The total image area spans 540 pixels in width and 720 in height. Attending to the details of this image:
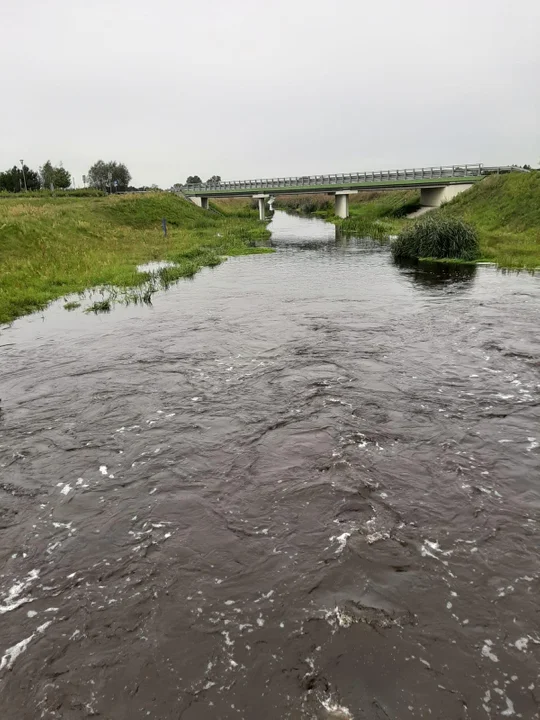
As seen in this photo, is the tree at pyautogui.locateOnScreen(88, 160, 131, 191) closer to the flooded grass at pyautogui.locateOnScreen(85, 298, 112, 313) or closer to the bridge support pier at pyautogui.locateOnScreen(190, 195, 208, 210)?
the bridge support pier at pyautogui.locateOnScreen(190, 195, 208, 210)

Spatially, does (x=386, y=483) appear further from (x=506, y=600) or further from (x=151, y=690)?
(x=151, y=690)

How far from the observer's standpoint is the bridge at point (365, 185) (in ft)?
254

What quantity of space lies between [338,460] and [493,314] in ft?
50.5

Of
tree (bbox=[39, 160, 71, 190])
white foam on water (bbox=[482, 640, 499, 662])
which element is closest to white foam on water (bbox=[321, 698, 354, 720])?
white foam on water (bbox=[482, 640, 499, 662])

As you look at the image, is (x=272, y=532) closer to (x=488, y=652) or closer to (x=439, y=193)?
(x=488, y=652)

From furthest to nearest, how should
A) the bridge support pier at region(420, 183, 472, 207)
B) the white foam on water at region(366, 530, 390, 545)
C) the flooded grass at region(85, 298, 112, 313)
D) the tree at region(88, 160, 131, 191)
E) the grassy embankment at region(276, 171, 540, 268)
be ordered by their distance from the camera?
the tree at region(88, 160, 131, 191), the bridge support pier at region(420, 183, 472, 207), the grassy embankment at region(276, 171, 540, 268), the flooded grass at region(85, 298, 112, 313), the white foam on water at region(366, 530, 390, 545)

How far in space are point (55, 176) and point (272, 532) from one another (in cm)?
13107

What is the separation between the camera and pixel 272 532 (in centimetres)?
906

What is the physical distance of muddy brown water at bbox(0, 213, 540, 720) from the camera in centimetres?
645

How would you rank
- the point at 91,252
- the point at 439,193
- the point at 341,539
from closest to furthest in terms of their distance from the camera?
1. the point at 341,539
2. the point at 91,252
3. the point at 439,193

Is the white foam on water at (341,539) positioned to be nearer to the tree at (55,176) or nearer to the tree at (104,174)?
the tree at (55,176)

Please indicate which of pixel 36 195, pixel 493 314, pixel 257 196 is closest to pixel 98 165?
pixel 36 195

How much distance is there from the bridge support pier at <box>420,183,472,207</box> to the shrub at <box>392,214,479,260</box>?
40.6 m

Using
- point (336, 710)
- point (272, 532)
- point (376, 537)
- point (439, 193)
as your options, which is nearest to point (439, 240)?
point (376, 537)
